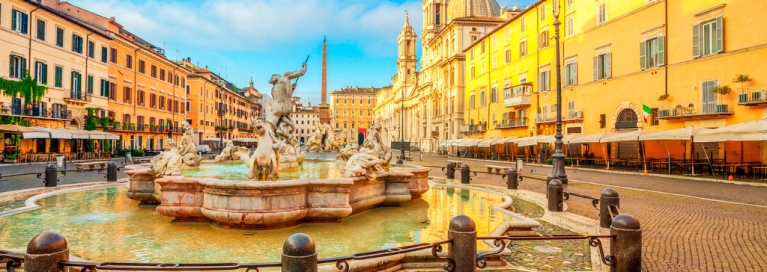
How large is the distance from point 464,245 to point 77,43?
3902 cm

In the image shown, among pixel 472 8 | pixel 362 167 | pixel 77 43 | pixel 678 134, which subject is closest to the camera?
pixel 362 167

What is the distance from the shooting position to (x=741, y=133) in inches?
679

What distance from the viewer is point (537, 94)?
38.3 m

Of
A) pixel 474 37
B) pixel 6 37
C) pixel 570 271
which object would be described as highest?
pixel 474 37

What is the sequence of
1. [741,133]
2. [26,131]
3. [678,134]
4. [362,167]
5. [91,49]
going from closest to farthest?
[362,167] < [741,133] < [678,134] < [26,131] < [91,49]

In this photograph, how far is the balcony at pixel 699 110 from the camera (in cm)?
2097

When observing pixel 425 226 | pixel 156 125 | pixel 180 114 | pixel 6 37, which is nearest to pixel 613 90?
pixel 425 226

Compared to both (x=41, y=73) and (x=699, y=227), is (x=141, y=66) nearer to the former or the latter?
(x=41, y=73)

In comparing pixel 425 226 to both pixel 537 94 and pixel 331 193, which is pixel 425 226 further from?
pixel 537 94

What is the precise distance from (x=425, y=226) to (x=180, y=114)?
51260 mm

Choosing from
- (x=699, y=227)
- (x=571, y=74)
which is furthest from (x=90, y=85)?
(x=699, y=227)

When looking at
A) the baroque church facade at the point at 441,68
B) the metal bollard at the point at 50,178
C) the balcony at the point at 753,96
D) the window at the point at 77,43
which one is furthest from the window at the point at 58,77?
the balcony at the point at 753,96

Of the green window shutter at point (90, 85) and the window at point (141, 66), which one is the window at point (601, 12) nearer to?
the green window shutter at point (90, 85)

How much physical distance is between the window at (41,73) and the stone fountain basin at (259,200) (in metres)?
30.1
